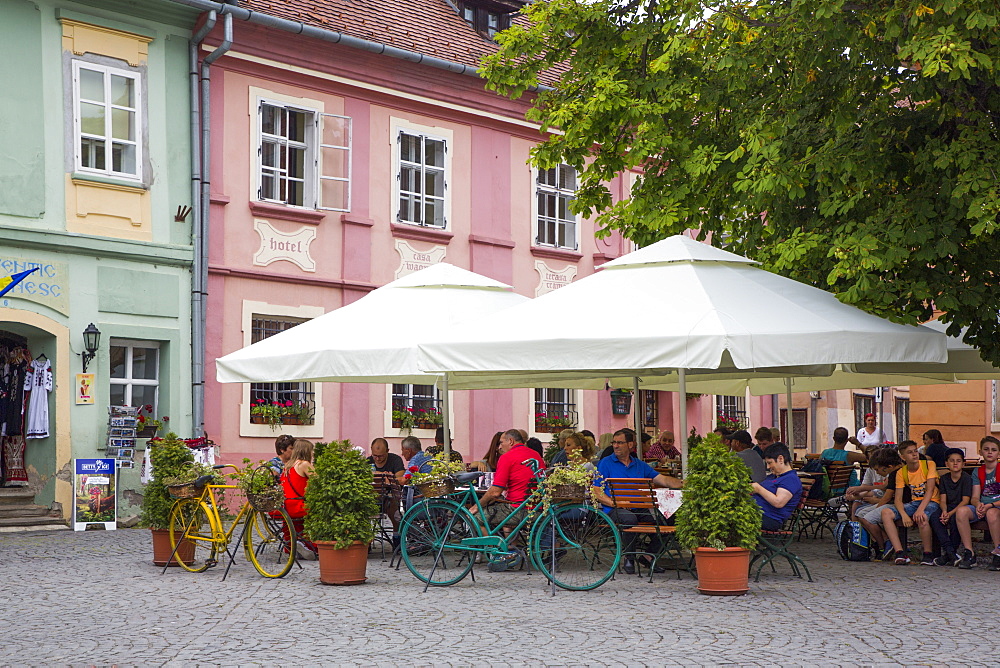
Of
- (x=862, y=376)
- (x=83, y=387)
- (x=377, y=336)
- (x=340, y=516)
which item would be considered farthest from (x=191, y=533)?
(x=862, y=376)

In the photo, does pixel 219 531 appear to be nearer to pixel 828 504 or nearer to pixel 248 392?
pixel 828 504

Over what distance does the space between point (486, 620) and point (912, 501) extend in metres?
5.51

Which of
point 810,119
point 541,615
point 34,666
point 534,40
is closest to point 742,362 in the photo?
point 541,615

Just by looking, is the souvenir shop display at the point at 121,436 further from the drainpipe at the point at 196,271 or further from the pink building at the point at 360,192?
the pink building at the point at 360,192

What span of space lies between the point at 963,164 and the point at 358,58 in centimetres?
1095

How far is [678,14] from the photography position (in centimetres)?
1429

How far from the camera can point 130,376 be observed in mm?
17391

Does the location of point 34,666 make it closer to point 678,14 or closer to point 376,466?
point 376,466

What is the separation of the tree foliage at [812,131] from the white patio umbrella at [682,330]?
821 mm

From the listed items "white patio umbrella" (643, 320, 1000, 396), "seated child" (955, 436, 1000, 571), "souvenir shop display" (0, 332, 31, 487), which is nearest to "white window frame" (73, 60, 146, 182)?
"souvenir shop display" (0, 332, 31, 487)

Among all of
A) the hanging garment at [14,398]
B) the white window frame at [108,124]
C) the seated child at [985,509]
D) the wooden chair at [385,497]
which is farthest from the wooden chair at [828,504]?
the hanging garment at [14,398]

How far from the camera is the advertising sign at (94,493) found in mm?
16156

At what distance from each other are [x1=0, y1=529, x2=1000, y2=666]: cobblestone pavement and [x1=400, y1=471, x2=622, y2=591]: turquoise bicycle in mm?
211

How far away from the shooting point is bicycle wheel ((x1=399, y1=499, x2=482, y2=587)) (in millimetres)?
10320
